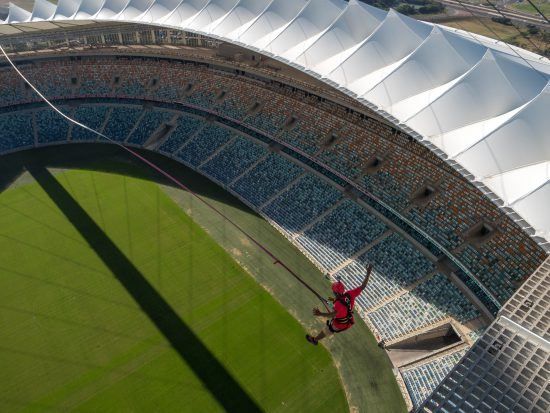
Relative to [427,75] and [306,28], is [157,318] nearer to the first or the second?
[427,75]

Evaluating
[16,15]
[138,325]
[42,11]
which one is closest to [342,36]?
[138,325]

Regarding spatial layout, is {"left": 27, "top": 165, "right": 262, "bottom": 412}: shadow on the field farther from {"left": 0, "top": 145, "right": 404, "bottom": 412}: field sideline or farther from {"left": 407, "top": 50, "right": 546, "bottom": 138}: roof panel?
{"left": 407, "top": 50, "right": 546, "bottom": 138}: roof panel

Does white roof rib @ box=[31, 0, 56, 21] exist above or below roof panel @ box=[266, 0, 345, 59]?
above

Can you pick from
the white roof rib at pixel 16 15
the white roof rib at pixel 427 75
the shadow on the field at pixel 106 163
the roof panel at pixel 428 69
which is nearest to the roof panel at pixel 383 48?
the white roof rib at pixel 427 75

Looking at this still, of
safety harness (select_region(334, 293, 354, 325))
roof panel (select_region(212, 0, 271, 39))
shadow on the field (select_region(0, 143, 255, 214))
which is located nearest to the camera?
safety harness (select_region(334, 293, 354, 325))

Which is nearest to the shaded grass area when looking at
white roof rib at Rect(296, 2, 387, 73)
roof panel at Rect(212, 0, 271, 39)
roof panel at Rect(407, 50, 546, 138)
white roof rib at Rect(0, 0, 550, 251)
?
white roof rib at Rect(0, 0, 550, 251)

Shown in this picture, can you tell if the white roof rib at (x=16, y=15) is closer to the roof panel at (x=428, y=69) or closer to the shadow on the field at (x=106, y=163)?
the shadow on the field at (x=106, y=163)

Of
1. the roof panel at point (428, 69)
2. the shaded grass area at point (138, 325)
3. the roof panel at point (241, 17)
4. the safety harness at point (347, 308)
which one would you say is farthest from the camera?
the roof panel at point (241, 17)

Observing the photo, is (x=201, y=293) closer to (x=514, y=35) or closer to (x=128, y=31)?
(x=128, y=31)
